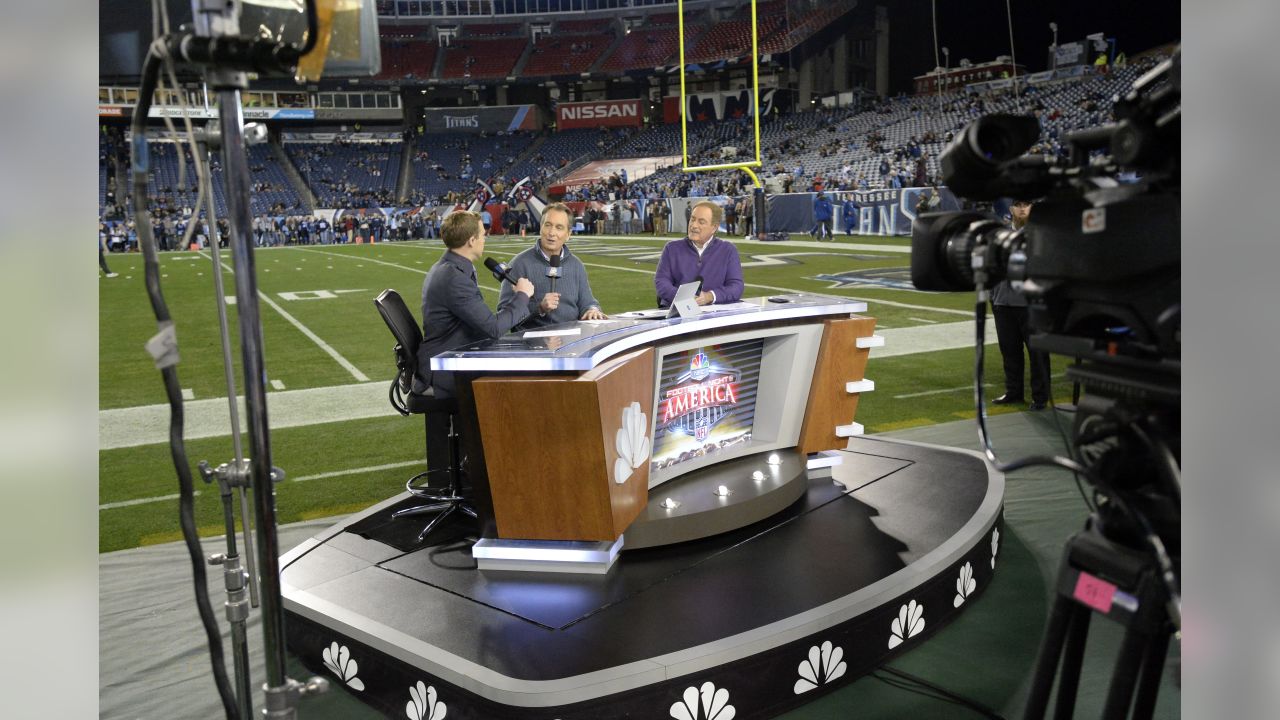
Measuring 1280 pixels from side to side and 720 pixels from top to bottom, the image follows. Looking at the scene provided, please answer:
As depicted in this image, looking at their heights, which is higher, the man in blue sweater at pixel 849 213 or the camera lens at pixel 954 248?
the man in blue sweater at pixel 849 213

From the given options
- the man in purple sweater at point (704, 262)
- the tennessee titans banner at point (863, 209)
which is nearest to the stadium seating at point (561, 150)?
the tennessee titans banner at point (863, 209)

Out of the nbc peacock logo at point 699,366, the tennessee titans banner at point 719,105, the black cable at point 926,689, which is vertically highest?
the tennessee titans banner at point 719,105

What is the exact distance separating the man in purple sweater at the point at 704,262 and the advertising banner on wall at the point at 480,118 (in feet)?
145

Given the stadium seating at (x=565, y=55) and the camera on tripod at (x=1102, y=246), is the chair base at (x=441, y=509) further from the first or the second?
the stadium seating at (x=565, y=55)

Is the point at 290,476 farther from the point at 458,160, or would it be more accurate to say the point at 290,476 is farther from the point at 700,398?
the point at 458,160

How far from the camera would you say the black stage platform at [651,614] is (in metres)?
2.60

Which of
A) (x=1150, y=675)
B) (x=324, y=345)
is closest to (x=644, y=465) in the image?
(x=1150, y=675)

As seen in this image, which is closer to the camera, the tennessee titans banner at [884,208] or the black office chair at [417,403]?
the black office chair at [417,403]

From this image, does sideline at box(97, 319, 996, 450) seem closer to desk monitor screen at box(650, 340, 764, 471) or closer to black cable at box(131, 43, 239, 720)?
desk monitor screen at box(650, 340, 764, 471)

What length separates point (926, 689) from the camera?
294cm

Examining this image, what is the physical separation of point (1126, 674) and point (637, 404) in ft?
→ 7.54

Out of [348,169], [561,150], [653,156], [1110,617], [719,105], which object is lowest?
[1110,617]

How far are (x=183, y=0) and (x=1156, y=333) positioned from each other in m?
1.61
